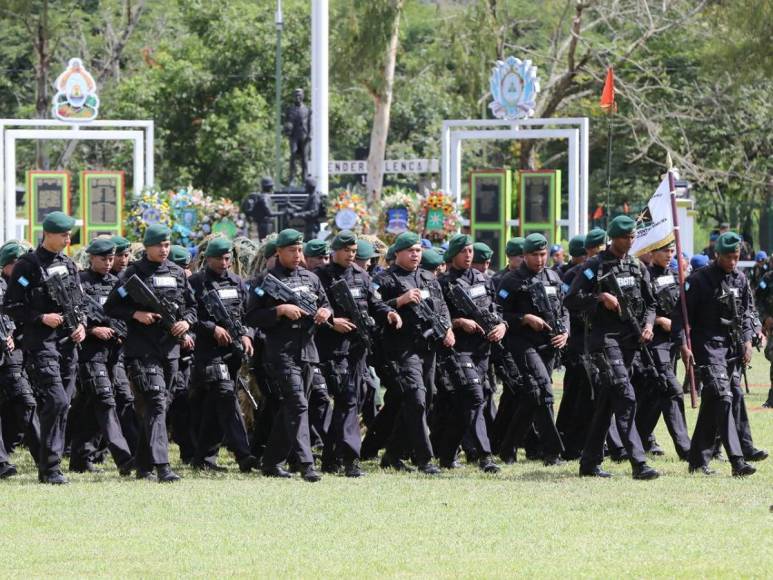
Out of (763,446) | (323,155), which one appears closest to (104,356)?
(763,446)

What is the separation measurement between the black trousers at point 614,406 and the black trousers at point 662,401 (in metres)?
1.14

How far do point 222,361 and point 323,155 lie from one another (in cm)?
1663

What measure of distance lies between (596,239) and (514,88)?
15968 mm

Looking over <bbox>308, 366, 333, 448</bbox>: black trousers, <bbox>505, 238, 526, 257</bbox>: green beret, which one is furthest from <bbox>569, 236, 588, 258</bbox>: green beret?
<bbox>308, 366, 333, 448</bbox>: black trousers

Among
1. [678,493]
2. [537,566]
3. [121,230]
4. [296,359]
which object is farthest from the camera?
[121,230]

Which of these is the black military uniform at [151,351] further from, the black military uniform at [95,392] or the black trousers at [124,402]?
the black trousers at [124,402]

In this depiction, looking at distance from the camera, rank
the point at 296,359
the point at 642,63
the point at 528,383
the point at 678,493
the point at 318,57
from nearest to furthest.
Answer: the point at 678,493
the point at 296,359
the point at 528,383
the point at 318,57
the point at 642,63

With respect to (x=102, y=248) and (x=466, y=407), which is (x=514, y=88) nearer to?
(x=466, y=407)

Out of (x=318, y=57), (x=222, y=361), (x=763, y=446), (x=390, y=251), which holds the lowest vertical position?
(x=763, y=446)

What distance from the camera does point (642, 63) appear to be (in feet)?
130

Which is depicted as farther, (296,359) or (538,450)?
(538,450)

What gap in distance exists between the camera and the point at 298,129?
31141mm

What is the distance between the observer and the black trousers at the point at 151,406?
12.1 metres

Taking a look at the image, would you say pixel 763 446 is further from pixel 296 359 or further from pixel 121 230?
pixel 121 230
